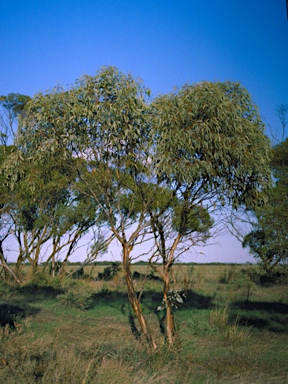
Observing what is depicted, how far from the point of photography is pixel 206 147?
9484 mm

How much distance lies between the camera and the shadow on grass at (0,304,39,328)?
1243 centimetres

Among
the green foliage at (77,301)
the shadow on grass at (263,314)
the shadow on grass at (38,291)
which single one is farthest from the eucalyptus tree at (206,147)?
the shadow on grass at (38,291)

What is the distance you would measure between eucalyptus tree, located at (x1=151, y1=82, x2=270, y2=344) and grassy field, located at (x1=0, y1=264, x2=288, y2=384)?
162 centimetres

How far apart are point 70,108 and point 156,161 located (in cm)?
211

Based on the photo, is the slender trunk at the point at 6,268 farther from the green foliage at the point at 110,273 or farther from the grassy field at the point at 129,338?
the green foliage at the point at 110,273

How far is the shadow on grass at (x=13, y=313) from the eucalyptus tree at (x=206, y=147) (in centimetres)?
455

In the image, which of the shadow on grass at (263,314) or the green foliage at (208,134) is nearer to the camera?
the green foliage at (208,134)

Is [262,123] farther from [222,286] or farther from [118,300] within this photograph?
[222,286]

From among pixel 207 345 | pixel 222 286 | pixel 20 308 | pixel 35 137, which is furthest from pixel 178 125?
pixel 222 286

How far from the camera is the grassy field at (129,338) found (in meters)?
6.00

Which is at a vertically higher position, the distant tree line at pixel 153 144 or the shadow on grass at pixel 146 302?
the distant tree line at pixel 153 144

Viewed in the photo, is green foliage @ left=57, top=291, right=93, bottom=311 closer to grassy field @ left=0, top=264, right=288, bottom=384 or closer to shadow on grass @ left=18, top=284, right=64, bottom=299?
grassy field @ left=0, top=264, right=288, bottom=384

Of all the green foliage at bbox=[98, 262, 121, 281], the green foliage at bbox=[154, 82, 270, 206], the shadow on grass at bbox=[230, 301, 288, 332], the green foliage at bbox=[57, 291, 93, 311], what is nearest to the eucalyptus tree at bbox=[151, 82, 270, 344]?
the green foliage at bbox=[154, 82, 270, 206]

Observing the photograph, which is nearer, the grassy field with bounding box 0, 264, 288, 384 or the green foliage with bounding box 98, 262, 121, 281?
the grassy field with bounding box 0, 264, 288, 384
